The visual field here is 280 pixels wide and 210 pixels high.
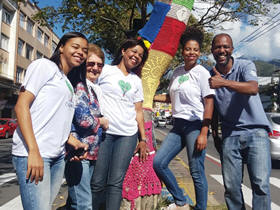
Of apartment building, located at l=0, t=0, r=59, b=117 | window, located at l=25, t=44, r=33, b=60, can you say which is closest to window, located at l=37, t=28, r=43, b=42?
apartment building, located at l=0, t=0, r=59, b=117

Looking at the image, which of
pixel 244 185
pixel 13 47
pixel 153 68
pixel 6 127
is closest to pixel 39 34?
pixel 13 47

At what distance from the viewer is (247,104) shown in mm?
2668

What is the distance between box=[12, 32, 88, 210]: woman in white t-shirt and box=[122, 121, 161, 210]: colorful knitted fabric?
150 centimetres

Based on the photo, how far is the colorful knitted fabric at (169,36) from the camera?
11.9ft

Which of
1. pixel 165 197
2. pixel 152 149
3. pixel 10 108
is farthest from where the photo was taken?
pixel 10 108

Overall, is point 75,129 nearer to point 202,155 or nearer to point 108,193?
point 108,193

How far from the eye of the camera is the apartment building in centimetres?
2772

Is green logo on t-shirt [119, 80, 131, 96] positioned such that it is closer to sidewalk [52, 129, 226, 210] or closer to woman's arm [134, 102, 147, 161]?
woman's arm [134, 102, 147, 161]

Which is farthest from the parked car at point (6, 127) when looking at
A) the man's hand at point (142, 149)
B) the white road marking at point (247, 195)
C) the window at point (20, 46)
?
the man's hand at point (142, 149)

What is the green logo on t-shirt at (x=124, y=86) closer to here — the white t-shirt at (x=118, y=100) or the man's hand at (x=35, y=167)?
the white t-shirt at (x=118, y=100)

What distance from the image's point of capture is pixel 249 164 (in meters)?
2.62

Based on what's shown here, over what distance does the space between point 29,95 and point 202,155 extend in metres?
1.89

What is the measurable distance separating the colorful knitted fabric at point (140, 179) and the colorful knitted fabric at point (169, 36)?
99cm

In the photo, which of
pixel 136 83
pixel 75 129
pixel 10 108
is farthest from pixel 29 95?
pixel 10 108
